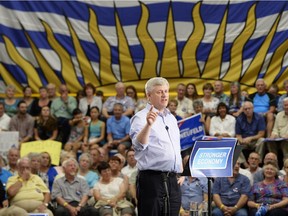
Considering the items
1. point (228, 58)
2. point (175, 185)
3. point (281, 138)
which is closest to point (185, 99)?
point (228, 58)

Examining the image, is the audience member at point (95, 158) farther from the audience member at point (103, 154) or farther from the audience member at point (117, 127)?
the audience member at point (117, 127)

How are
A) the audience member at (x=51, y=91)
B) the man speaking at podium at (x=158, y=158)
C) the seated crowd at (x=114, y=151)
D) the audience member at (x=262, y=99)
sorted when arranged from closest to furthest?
the man speaking at podium at (x=158, y=158)
the seated crowd at (x=114, y=151)
the audience member at (x=262, y=99)
the audience member at (x=51, y=91)

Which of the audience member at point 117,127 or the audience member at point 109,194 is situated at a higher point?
the audience member at point 117,127

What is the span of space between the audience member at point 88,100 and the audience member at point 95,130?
0.45 metres

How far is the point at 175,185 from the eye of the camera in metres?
7.18

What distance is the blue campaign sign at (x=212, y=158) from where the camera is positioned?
720 cm

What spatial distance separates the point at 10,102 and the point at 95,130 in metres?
1.83

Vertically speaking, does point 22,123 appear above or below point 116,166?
above

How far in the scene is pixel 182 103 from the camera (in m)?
13.7

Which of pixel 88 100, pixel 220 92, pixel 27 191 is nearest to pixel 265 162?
pixel 220 92

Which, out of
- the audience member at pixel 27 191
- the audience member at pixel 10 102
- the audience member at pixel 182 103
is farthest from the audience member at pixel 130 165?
the audience member at pixel 10 102

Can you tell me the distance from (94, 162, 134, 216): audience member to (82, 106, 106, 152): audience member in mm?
2028

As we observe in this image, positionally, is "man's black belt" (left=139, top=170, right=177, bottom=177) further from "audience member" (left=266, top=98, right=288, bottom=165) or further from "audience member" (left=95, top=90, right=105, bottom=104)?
"audience member" (left=95, top=90, right=105, bottom=104)

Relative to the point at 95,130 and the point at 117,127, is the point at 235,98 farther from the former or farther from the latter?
the point at 95,130
